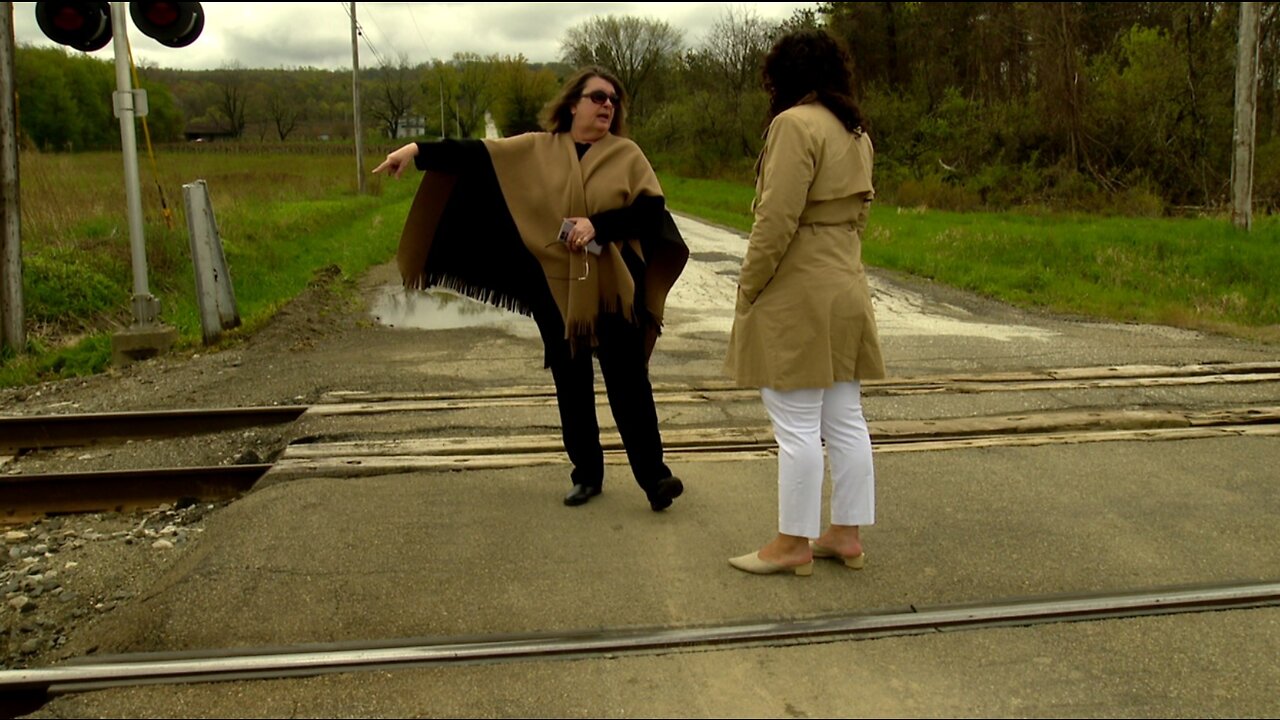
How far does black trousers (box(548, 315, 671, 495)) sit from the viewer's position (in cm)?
475

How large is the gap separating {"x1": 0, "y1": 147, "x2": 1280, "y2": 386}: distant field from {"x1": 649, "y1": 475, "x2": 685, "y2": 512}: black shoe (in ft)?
22.0

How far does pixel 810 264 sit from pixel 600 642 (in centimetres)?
168

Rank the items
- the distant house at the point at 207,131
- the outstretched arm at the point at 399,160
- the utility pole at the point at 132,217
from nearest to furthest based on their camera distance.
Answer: the outstretched arm at the point at 399,160
the utility pole at the point at 132,217
the distant house at the point at 207,131

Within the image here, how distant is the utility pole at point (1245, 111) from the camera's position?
54.4ft

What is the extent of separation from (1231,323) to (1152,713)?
953 centimetres

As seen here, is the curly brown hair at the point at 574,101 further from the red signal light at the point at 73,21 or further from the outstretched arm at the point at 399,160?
the red signal light at the point at 73,21

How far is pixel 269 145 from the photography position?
65375mm

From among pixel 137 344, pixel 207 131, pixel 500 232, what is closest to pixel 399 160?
pixel 500 232

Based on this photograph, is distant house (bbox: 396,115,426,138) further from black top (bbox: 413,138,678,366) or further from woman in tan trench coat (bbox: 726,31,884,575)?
woman in tan trench coat (bbox: 726,31,884,575)

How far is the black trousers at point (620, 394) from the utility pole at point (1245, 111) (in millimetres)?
16016

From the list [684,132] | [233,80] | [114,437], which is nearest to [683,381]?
[114,437]

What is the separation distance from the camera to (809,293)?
4.02 m

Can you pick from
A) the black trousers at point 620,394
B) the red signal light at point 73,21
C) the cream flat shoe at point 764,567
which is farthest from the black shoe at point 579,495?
the red signal light at point 73,21

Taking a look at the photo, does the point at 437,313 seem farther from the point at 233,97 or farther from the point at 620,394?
the point at 233,97
